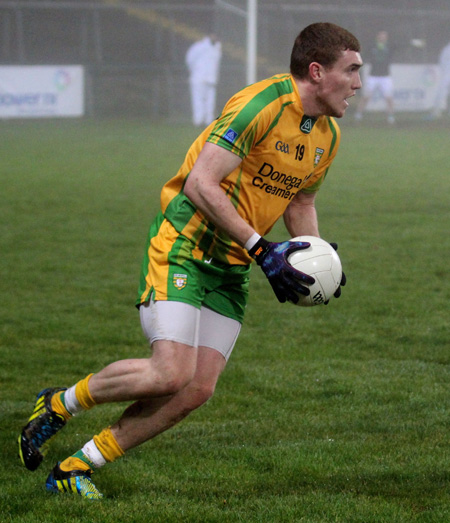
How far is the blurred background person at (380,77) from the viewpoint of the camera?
27062 millimetres

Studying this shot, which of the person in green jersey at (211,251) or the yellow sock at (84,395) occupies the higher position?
the person in green jersey at (211,251)

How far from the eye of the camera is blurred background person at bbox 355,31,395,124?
88.8ft

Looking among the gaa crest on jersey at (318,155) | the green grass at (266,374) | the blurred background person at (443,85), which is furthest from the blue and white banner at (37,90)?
the gaa crest on jersey at (318,155)

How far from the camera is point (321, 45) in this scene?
401cm

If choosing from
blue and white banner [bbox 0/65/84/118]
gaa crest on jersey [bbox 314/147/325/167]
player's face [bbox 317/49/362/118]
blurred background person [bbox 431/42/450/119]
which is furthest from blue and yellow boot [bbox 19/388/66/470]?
blurred background person [bbox 431/42/450/119]

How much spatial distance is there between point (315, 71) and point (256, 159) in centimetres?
46

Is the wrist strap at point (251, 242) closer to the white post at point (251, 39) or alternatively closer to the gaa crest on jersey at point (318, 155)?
the gaa crest on jersey at point (318, 155)

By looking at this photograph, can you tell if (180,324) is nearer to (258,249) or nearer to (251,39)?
(258,249)

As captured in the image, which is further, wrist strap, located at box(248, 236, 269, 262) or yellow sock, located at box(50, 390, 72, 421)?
yellow sock, located at box(50, 390, 72, 421)

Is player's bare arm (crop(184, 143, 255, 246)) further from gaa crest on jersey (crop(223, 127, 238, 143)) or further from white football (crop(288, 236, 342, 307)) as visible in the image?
white football (crop(288, 236, 342, 307))

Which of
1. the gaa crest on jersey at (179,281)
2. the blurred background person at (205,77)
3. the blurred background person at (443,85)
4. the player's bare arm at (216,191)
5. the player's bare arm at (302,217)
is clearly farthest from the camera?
the blurred background person at (443,85)

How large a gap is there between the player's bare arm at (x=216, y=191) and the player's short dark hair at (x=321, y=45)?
1.87 ft

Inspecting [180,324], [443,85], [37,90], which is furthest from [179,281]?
[443,85]

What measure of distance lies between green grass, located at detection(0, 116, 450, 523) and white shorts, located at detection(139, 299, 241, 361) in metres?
0.66
